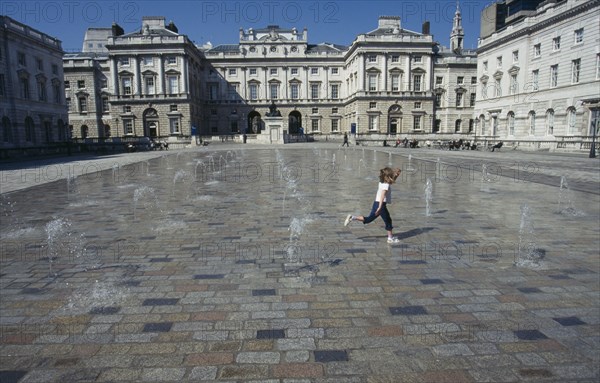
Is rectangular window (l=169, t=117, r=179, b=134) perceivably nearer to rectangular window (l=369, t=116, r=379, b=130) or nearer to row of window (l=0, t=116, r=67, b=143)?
row of window (l=0, t=116, r=67, b=143)

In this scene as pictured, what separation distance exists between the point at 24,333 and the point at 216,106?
252 ft

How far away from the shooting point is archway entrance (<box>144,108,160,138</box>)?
2662 inches

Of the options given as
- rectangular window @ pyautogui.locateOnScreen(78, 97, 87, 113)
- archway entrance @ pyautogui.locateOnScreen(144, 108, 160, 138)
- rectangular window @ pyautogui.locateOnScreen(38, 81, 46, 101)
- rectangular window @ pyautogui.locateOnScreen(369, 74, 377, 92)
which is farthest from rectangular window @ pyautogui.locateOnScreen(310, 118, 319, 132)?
rectangular window @ pyautogui.locateOnScreen(38, 81, 46, 101)

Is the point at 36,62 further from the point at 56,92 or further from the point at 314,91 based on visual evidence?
the point at 314,91

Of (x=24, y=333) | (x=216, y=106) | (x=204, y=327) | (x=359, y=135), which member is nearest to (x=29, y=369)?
(x=24, y=333)

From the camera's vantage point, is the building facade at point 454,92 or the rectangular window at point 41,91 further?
the building facade at point 454,92

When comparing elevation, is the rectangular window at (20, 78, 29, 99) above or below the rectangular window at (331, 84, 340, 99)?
below

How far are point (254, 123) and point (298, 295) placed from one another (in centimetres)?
7703

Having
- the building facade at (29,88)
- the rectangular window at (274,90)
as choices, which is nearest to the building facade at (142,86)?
the rectangular window at (274,90)

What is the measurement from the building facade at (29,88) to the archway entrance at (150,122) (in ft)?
52.1

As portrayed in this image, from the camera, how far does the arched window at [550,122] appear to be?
39700 mm

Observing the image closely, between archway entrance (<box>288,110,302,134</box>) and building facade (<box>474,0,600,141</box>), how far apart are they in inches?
1416

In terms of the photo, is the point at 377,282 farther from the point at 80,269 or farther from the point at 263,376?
the point at 80,269

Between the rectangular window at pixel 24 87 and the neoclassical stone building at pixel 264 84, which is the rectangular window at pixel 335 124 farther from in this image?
the rectangular window at pixel 24 87
